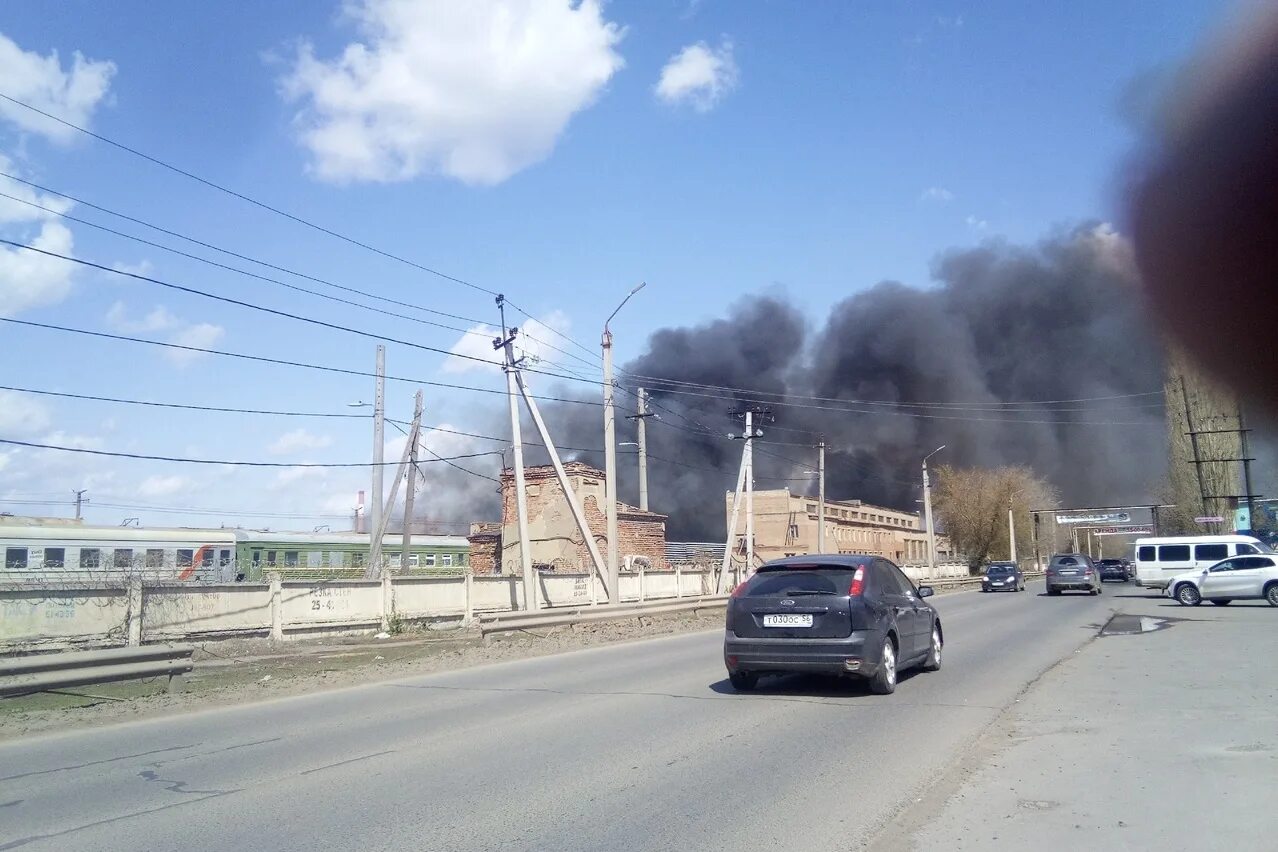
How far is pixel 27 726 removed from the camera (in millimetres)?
9852

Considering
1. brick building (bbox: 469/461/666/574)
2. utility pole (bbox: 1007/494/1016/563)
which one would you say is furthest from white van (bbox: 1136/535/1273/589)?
utility pole (bbox: 1007/494/1016/563)

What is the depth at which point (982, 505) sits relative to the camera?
7500 centimetres

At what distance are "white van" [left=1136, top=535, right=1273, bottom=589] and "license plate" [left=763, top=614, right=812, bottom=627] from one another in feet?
81.8

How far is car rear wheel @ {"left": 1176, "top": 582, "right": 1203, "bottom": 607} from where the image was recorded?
2589 centimetres

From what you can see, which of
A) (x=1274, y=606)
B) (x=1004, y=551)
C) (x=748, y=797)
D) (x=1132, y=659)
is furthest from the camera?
(x=1004, y=551)

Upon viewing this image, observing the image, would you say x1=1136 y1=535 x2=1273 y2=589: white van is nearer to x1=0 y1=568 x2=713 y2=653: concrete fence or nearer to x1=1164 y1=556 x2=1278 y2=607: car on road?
x1=1164 y1=556 x2=1278 y2=607: car on road

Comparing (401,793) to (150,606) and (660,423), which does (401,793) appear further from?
(660,423)

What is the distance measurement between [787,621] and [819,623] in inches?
13.2

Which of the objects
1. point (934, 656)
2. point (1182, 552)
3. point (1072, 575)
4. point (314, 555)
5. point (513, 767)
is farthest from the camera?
point (314, 555)

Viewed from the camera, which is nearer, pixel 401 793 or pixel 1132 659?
pixel 401 793

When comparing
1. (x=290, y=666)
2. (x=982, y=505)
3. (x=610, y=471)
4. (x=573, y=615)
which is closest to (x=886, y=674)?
(x=290, y=666)

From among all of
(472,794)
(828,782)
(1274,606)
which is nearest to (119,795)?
(472,794)

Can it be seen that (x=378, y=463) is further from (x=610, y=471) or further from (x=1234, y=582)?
(x=1234, y=582)

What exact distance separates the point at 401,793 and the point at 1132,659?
35.1ft
